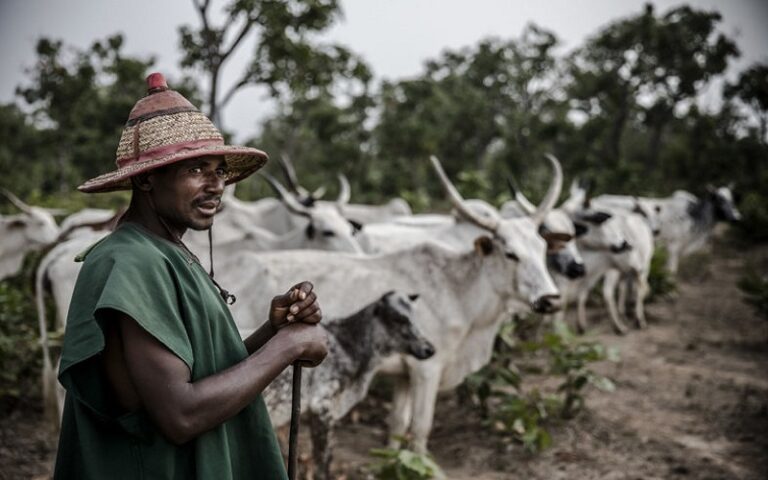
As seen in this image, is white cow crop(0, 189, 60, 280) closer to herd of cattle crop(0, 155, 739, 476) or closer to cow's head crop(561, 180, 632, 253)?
herd of cattle crop(0, 155, 739, 476)

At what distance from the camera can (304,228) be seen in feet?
25.2

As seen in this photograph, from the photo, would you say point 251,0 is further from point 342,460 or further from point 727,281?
point 727,281

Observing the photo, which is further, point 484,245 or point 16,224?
point 16,224

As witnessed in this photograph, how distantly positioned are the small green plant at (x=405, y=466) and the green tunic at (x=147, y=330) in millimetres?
2127

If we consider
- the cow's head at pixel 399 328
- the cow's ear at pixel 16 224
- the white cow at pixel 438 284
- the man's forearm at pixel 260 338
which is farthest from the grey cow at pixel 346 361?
the cow's ear at pixel 16 224

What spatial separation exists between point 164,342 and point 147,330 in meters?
0.05

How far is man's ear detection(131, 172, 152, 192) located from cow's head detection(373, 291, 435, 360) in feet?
6.99

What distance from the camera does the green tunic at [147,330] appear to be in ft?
4.54

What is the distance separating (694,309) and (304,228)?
7550 mm

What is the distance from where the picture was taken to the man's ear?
1606 mm

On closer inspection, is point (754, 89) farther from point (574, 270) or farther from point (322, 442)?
point (322, 442)

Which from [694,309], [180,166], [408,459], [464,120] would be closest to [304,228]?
[408,459]

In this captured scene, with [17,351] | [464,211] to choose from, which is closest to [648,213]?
[464,211]

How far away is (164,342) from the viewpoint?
54.2 inches
